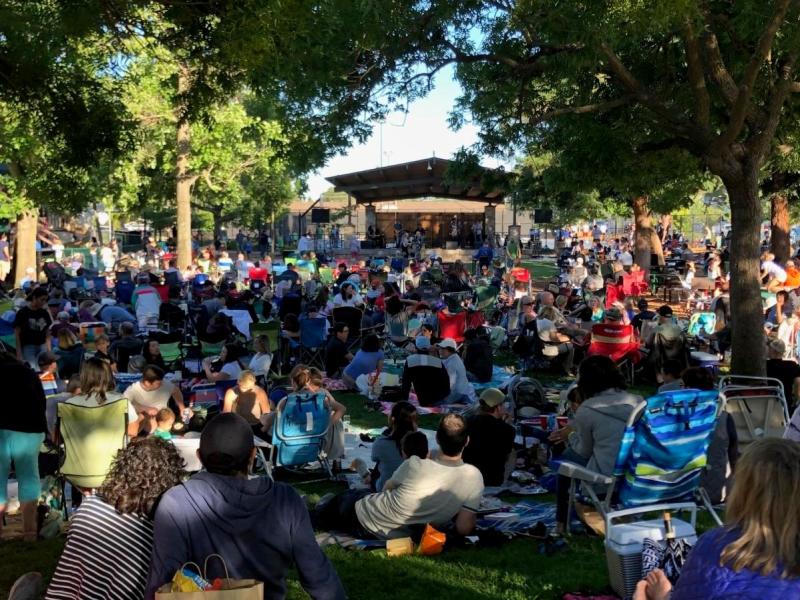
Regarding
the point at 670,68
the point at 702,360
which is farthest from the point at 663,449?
the point at 670,68

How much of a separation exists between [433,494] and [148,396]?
3417 mm

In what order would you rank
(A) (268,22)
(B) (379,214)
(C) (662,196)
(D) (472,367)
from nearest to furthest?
(A) (268,22)
(D) (472,367)
(C) (662,196)
(B) (379,214)

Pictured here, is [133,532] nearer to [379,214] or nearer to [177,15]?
[177,15]

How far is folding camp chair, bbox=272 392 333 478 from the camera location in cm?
758

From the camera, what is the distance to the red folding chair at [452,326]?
538 inches

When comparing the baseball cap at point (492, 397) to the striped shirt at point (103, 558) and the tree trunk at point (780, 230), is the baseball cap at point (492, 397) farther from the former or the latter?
the tree trunk at point (780, 230)

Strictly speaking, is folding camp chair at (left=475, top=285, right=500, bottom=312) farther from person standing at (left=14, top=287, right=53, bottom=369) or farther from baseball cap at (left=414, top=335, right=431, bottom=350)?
person standing at (left=14, top=287, right=53, bottom=369)

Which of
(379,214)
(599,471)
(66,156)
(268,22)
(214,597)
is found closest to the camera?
(214,597)

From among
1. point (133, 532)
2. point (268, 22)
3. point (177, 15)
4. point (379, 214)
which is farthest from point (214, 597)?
point (379, 214)

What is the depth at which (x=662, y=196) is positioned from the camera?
77.0ft

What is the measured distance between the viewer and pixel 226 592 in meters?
2.62

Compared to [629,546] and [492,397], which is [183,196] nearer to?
[492,397]

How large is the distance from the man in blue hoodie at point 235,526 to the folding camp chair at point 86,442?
11.1ft

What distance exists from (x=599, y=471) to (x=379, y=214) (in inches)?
1791
